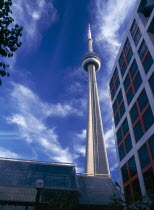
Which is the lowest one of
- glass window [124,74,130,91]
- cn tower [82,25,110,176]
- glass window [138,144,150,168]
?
glass window [138,144,150,168]

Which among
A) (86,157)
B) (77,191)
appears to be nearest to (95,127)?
(86,157)

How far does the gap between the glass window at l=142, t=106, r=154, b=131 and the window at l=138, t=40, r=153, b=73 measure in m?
7.93

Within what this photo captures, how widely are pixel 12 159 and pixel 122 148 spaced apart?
126 feet

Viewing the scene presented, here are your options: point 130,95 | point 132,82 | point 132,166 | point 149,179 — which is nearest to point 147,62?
point 132,82

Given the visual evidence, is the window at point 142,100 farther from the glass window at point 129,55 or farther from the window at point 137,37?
the window at point 137,37

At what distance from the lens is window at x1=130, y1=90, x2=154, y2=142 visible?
112 feet

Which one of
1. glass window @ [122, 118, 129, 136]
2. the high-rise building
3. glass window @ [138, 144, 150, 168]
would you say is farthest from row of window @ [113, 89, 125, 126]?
glass window @ [138, 144, 150, 168]

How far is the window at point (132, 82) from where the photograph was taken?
132 ft

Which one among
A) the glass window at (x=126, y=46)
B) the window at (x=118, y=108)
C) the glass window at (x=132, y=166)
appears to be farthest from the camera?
the glass window at (x=126, y=46)

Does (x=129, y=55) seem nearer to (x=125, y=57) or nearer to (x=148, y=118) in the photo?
(x=125, y=57)

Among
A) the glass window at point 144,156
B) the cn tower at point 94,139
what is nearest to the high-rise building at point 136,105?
the glass window at point 144,156

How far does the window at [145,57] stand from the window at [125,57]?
5276 millimetres

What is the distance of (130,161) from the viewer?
39.2m

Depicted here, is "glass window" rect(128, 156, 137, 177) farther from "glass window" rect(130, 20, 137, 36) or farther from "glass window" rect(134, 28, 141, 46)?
"glass window" rect(130, 20, 137, 36)
